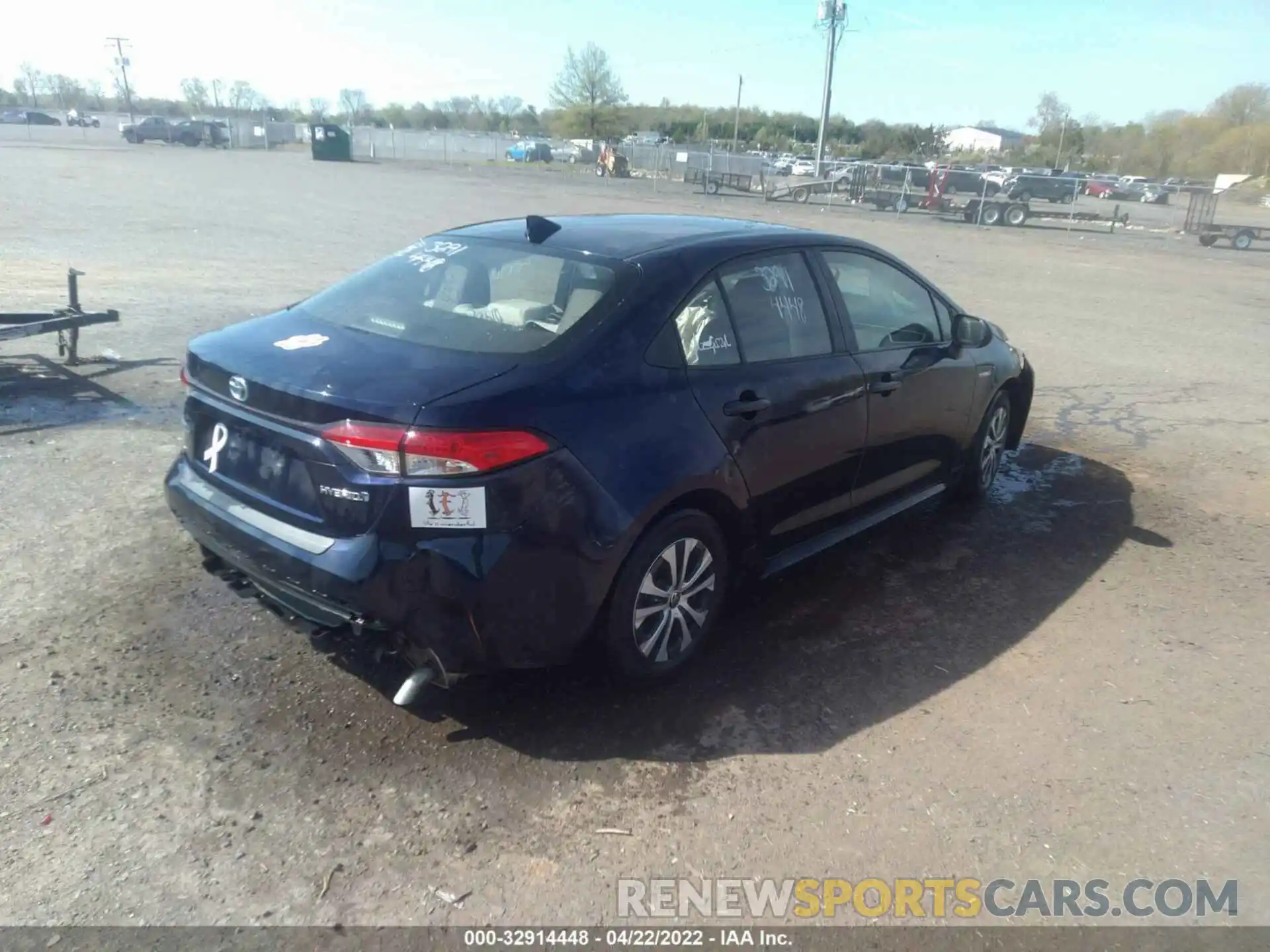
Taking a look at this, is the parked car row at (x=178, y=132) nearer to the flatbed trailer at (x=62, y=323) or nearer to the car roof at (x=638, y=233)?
the flatbed trailer at (x=62, y=323)

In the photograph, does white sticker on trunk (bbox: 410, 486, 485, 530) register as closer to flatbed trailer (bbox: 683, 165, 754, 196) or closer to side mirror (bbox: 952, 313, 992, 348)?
side mirror (bbox: 952, 313, 992, 348)

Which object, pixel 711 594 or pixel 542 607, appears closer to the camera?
pixel 542 607

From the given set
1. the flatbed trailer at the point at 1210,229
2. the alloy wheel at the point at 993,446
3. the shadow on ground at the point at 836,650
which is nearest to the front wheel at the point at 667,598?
the shadow on ground at the point at 836,650

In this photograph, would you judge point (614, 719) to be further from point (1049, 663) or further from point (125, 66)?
point (125, 66)

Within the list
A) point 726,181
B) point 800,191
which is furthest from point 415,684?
point 726,181

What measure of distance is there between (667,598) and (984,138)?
127968mm

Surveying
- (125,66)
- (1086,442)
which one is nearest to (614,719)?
(1086,442)

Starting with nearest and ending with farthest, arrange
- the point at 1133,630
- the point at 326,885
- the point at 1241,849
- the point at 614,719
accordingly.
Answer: the point at 326,885 → the point at 1241,849 → the point at 614,719 → the point at 1133,630

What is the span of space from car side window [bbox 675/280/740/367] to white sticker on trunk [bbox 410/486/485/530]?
1.08 metres

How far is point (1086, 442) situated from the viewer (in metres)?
7.30

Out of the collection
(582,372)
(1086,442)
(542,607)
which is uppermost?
(582,372)

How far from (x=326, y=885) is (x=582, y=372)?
175 centimetres

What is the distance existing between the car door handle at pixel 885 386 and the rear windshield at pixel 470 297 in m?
1.52

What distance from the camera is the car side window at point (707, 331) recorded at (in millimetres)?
3650
